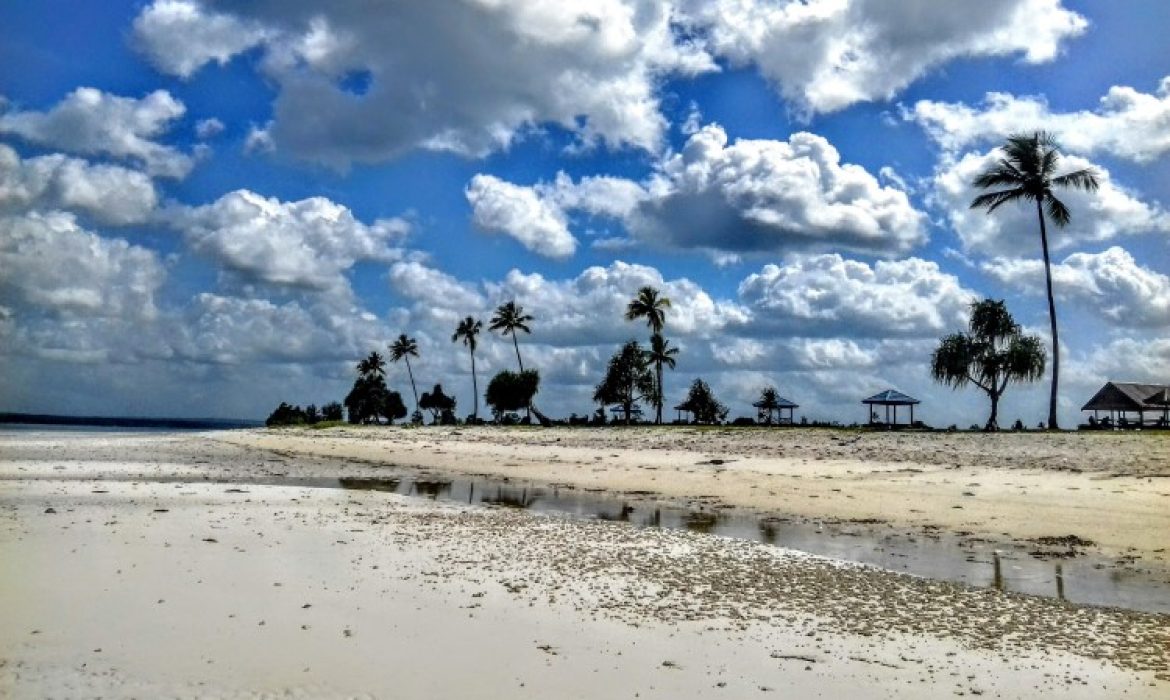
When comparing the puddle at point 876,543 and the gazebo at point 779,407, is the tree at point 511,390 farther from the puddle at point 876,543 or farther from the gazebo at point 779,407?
the puddle at point 876,543

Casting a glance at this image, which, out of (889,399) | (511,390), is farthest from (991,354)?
(511,390)

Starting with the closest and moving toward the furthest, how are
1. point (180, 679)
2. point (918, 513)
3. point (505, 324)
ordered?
point (180, 679), point (918, 513), point (505, 324)

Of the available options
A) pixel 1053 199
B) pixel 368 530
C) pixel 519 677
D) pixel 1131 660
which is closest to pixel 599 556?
pixel 368 530

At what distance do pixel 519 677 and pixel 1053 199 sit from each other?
56.4m

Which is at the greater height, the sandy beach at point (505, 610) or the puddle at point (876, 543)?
the sandy beach at point (505, 610)

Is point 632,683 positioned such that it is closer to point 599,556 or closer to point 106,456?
point 599,556

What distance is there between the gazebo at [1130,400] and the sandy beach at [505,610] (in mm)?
51640

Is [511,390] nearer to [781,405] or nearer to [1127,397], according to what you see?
[781,405]

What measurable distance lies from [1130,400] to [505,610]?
70.5 meters

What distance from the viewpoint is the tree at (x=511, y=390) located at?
102 metres

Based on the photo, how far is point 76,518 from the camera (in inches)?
613

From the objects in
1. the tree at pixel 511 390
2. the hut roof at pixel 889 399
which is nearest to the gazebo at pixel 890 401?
the hut roof at pixel 889 399

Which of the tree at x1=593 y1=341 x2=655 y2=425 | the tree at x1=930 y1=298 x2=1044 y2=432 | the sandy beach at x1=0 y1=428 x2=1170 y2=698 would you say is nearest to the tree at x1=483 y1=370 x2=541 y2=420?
the tree at x1=593 y1=341 x2=655 y2=425

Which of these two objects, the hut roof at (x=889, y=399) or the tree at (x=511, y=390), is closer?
the hut roof at (x=889, y=399)
